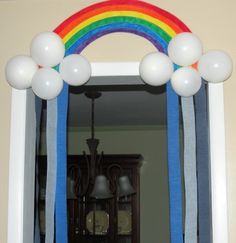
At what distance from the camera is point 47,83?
1.92 m

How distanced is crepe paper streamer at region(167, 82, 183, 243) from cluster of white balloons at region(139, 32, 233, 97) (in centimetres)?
8

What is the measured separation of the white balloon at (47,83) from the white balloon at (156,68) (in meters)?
0.38

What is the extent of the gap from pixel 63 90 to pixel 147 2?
61 centimetres

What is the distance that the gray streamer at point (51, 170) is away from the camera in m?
2.00

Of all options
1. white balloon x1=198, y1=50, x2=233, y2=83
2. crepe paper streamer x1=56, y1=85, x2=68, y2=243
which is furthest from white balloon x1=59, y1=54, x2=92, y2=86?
white balloon x1=198, y1=50, x2=233, y2=83

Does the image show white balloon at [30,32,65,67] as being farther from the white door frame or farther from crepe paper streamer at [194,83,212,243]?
crepe paper streamer at [194,83,212,243]

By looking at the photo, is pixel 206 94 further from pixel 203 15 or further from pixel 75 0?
pixel 75 0

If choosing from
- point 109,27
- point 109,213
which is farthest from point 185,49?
point 109,213

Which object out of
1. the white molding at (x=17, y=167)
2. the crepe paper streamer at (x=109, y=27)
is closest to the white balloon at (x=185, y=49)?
the crepe paper streamer at (x=109, y=27)

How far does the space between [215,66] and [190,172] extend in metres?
0.49

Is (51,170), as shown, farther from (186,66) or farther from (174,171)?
(186,66)

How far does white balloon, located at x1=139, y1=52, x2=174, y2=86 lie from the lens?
1.91m

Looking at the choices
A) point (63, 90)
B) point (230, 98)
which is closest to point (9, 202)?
point (63, 90)

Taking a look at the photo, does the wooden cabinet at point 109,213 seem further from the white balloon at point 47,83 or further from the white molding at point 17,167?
the white balloon at point 47,83
